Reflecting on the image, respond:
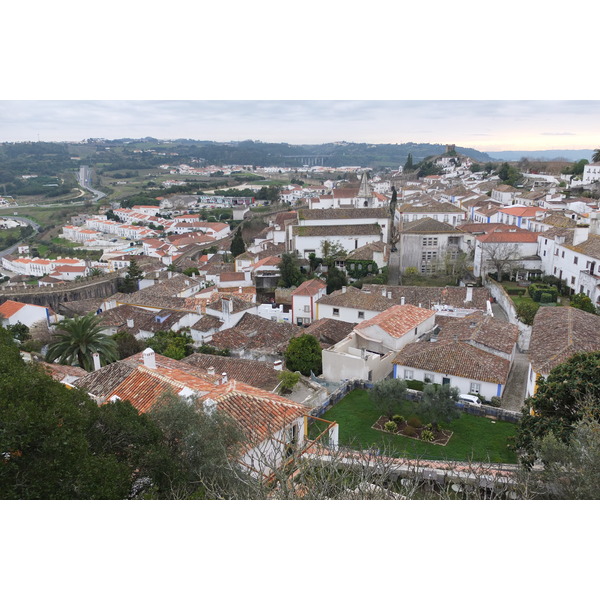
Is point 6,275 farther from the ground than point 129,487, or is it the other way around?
point 129,487

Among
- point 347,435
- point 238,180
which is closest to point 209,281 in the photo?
point 347,435

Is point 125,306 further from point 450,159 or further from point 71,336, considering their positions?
point 450,159

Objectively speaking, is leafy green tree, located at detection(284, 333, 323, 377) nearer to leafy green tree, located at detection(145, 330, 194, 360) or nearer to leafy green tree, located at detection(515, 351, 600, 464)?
leafy green tree, located at detection(145, 330, 194, 360)

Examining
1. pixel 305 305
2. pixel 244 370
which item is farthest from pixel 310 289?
pixel 244 370

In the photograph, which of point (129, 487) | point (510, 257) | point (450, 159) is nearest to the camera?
point (129, 487)

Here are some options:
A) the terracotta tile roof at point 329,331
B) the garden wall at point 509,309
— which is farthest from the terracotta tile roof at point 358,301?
the garden wall at point 509,309

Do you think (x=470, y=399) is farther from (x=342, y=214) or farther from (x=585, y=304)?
(x=342, y=214)

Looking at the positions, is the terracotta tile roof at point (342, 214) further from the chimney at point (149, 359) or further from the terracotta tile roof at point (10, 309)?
the chimney at point (149, 359)
